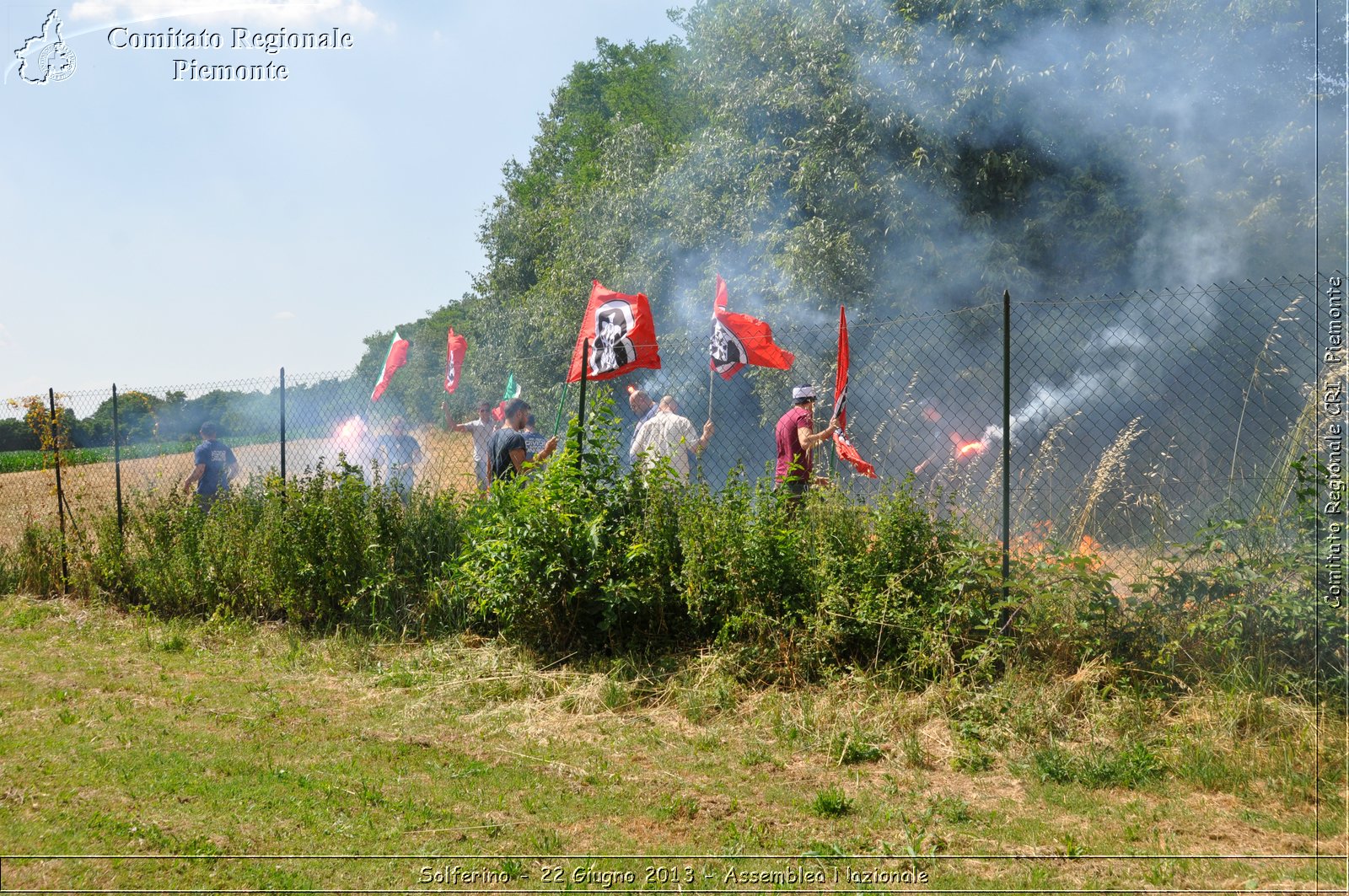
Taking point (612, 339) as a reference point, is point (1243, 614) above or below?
below

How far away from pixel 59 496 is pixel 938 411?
9907mm

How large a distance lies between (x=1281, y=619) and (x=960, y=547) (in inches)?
58.1

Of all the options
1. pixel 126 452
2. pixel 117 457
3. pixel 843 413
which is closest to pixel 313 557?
pixel 117 457

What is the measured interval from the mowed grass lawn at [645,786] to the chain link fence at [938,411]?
2136mm

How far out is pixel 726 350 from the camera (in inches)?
297

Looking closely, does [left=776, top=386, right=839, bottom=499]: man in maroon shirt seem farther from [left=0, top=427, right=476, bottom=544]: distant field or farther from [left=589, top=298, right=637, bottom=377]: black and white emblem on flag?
[left=0, top=427, right=476, bottom=544]: distant field

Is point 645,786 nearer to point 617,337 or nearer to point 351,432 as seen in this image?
point 617,337

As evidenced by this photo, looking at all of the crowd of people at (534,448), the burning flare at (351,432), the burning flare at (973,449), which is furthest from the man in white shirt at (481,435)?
the burning flare at (973,449)

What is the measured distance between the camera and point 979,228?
1220cm

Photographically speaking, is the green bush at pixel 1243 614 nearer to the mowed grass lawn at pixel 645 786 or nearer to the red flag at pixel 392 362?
the mowed grass lawn at pixel 645 786

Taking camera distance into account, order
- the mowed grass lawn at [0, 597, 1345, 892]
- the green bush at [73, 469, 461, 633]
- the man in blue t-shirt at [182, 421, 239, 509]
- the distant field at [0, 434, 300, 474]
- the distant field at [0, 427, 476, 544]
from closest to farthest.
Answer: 1. the mowed grass lawn at [0, 597, 1345, 892]
2. the green bush at [73, 469, 461, 633]
3. the man in blue t-shirt at [182, 421, 239, 509]
4. the distant field at [0, 427, 476, 544]
5. the distant field at [0, 434, 300, 474]

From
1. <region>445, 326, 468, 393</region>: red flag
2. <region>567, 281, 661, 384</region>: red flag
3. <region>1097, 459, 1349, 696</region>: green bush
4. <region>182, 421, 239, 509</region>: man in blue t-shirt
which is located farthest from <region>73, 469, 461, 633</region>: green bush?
<region>445, 326, 468, 393</region>: red flag

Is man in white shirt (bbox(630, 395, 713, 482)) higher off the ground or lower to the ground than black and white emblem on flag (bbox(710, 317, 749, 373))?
lower

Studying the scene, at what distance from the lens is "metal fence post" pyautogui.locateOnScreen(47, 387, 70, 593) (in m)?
9.08
